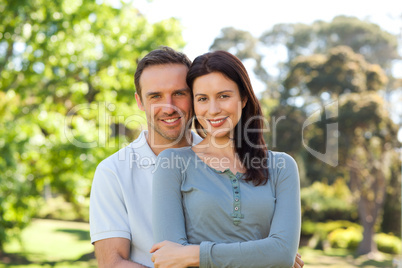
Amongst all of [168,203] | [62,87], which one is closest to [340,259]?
[62,87]

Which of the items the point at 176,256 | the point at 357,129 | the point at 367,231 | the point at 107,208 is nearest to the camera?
the point at 176,256

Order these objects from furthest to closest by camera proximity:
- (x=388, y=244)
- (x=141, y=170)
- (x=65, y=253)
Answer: (x=388, y=244)
(x=65, y=253)
(x=141, y=170)

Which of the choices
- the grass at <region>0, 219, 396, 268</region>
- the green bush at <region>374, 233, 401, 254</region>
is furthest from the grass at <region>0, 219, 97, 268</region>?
the green bush at <region>374, 233, 401, 254</region>

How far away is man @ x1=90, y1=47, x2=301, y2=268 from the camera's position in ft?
6.74

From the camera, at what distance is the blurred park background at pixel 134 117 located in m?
9.08

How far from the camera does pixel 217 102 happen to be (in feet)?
6.54

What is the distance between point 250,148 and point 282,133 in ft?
51.9

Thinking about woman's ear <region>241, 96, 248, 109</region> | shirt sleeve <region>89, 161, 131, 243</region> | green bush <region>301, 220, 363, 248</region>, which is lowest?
green bush <region>301, 220, 363, 248</region>

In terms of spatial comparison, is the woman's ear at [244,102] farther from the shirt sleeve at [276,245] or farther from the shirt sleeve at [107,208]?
the shirt sleeve at [107,208]

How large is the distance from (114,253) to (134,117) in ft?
29.6

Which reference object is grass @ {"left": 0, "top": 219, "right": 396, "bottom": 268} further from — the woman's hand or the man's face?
the woman's hand

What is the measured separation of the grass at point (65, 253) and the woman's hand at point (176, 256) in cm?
1134

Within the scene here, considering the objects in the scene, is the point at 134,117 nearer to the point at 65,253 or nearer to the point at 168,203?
the point at 65,253

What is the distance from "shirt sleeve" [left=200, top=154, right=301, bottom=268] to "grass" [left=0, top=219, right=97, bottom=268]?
977 centimetres
